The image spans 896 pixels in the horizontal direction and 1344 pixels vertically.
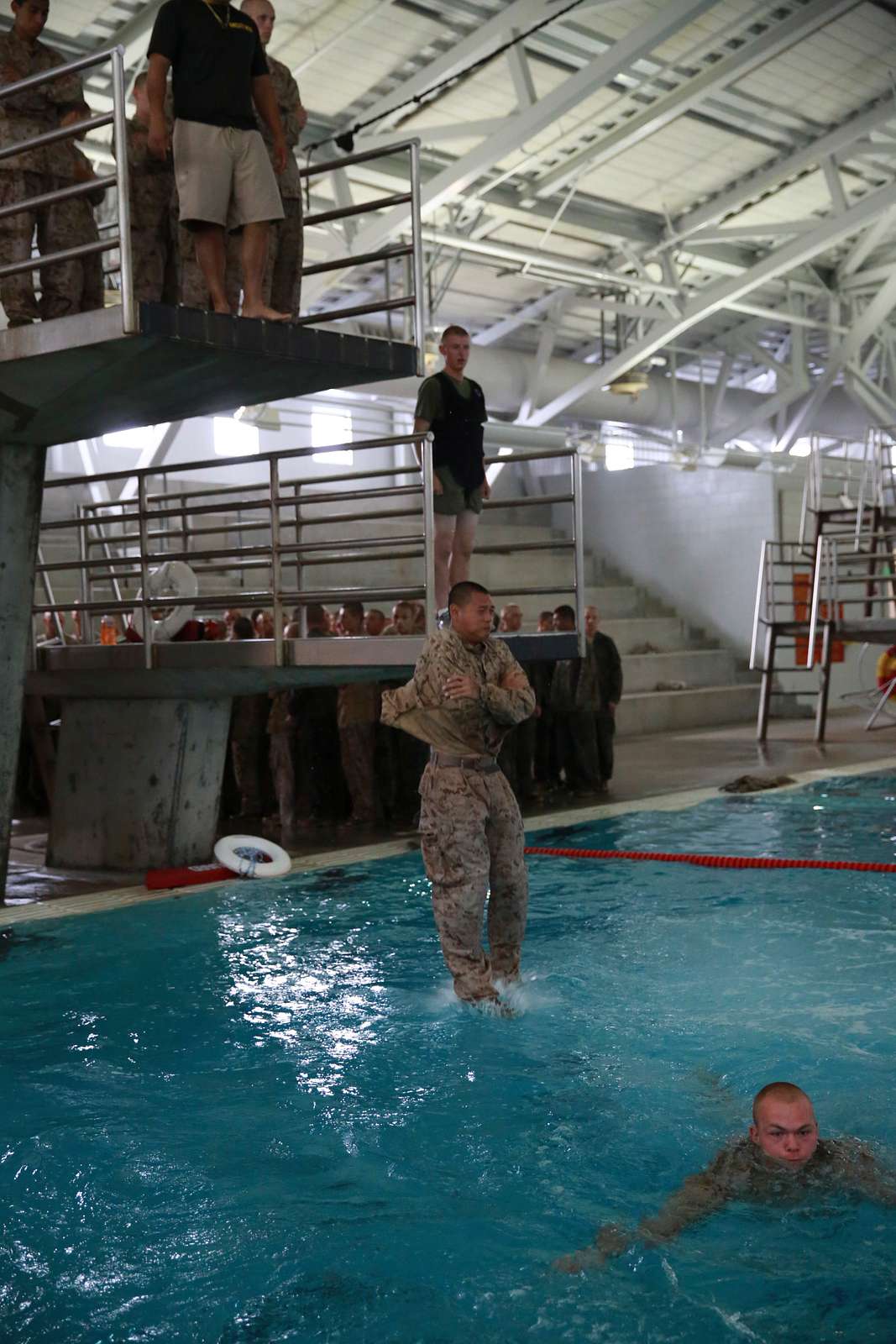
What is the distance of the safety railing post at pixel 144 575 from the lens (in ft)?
34.1

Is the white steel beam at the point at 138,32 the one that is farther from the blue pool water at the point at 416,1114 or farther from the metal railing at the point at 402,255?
the blue pool water at the point at 416,1114

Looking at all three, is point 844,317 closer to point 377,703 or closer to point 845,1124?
point 377,703

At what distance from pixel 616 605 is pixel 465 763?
67.0 feet

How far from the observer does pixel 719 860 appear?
10711 mm

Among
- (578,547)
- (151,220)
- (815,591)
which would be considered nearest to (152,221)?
(151,220)

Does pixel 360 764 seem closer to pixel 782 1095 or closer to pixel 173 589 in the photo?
pixel 173 589

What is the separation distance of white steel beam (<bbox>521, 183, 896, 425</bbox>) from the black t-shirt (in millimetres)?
16532

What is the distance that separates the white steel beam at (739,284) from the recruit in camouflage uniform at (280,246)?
15619mm

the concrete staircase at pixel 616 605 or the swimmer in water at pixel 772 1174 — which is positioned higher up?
the concrete staircase at pixel 616 605

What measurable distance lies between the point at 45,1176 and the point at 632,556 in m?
23.7

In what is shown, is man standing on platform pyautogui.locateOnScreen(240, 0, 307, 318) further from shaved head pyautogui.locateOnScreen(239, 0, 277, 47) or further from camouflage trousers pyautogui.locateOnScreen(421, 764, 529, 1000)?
camouflage trousers pyautogui.locateOnScreen(421, 764, 529, 1000)

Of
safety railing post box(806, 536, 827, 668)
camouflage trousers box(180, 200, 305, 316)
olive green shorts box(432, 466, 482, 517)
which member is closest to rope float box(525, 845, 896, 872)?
olive green shorts box(432, 466, 482, 517)

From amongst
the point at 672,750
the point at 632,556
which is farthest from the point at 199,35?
the point at 632,556

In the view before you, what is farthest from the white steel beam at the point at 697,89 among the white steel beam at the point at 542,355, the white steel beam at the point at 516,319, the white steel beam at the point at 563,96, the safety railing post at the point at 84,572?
the safety railing post at the point at 84,572
